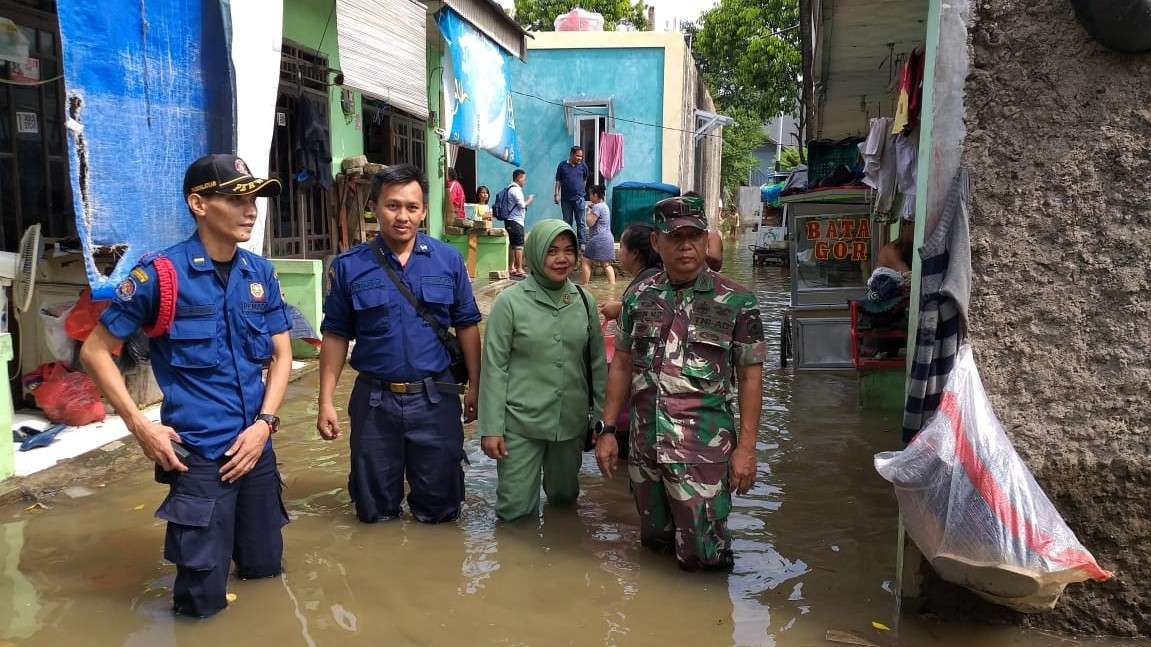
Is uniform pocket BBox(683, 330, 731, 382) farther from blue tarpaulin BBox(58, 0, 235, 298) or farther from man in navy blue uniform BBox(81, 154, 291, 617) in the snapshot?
Answer: blue tarpaulin BBox(58, 0, 235, 298)

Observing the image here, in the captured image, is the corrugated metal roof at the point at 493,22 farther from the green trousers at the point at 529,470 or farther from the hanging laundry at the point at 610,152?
the green trousers at the point at 529,470

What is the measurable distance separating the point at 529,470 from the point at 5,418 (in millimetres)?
2684

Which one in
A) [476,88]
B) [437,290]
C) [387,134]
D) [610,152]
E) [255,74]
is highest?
[476,88]

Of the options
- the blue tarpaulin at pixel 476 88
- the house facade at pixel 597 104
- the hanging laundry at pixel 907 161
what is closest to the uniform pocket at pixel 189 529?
the hanging laundry at pixel 907 161

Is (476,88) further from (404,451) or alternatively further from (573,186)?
(404,451)

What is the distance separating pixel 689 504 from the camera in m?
3.54

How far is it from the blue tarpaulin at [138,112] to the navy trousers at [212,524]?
2060 mm

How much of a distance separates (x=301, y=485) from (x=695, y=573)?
91.7 inches

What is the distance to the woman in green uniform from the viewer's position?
405 centimetres

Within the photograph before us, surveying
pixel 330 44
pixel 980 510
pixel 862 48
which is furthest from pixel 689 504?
pixel 330 44

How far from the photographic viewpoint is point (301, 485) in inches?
191

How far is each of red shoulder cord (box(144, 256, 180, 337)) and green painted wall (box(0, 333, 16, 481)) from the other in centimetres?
191

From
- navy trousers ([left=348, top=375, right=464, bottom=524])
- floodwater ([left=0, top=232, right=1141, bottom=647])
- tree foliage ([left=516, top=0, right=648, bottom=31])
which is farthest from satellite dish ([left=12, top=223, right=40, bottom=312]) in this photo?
tree foliage ([left=516, top=0, right=648, bottom=31])

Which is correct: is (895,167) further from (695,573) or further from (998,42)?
(695,573)
